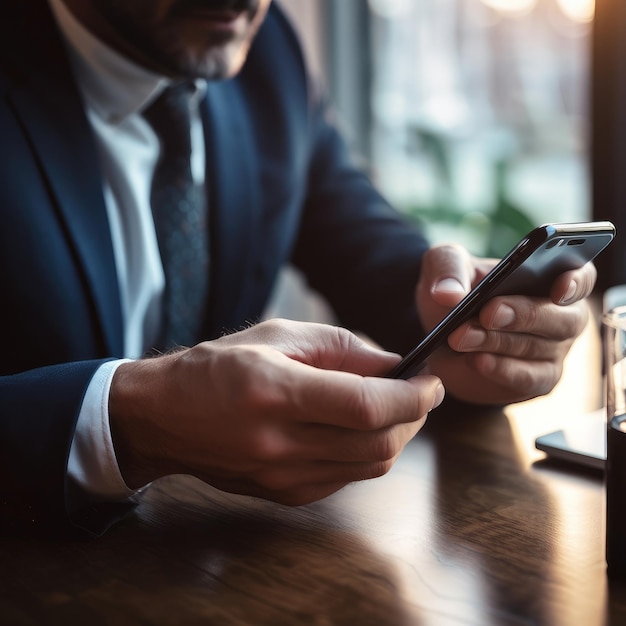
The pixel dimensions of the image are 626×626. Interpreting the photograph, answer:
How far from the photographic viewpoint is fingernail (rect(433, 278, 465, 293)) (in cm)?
79

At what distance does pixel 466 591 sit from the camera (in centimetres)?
53

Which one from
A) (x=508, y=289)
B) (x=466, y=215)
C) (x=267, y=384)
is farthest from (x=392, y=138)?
(x=267, y=384)

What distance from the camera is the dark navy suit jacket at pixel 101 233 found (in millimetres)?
649

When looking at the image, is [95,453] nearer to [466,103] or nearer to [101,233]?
[101,233]

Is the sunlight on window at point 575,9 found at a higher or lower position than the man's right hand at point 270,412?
higher

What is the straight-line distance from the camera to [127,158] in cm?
119

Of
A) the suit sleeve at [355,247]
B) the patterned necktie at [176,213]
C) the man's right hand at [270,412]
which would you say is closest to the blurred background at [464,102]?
the suit sleeve at [355,247]

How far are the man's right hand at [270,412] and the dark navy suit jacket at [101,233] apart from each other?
60 mm

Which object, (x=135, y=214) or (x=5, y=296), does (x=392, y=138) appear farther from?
(x=5, y=296)

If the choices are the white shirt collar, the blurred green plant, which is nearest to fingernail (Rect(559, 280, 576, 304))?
the white shirt collar

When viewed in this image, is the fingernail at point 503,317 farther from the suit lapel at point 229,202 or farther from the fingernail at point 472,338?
the suit lapel at point 229,202

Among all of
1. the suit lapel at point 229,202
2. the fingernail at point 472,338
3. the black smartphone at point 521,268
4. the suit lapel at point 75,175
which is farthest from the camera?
the suit lapel at point 229,202

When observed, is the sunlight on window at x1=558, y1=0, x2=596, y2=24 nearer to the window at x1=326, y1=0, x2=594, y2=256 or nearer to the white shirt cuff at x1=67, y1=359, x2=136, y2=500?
the window at x1=326, y1=0, x2=594, y2=256

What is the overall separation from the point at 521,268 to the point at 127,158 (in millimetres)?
708
